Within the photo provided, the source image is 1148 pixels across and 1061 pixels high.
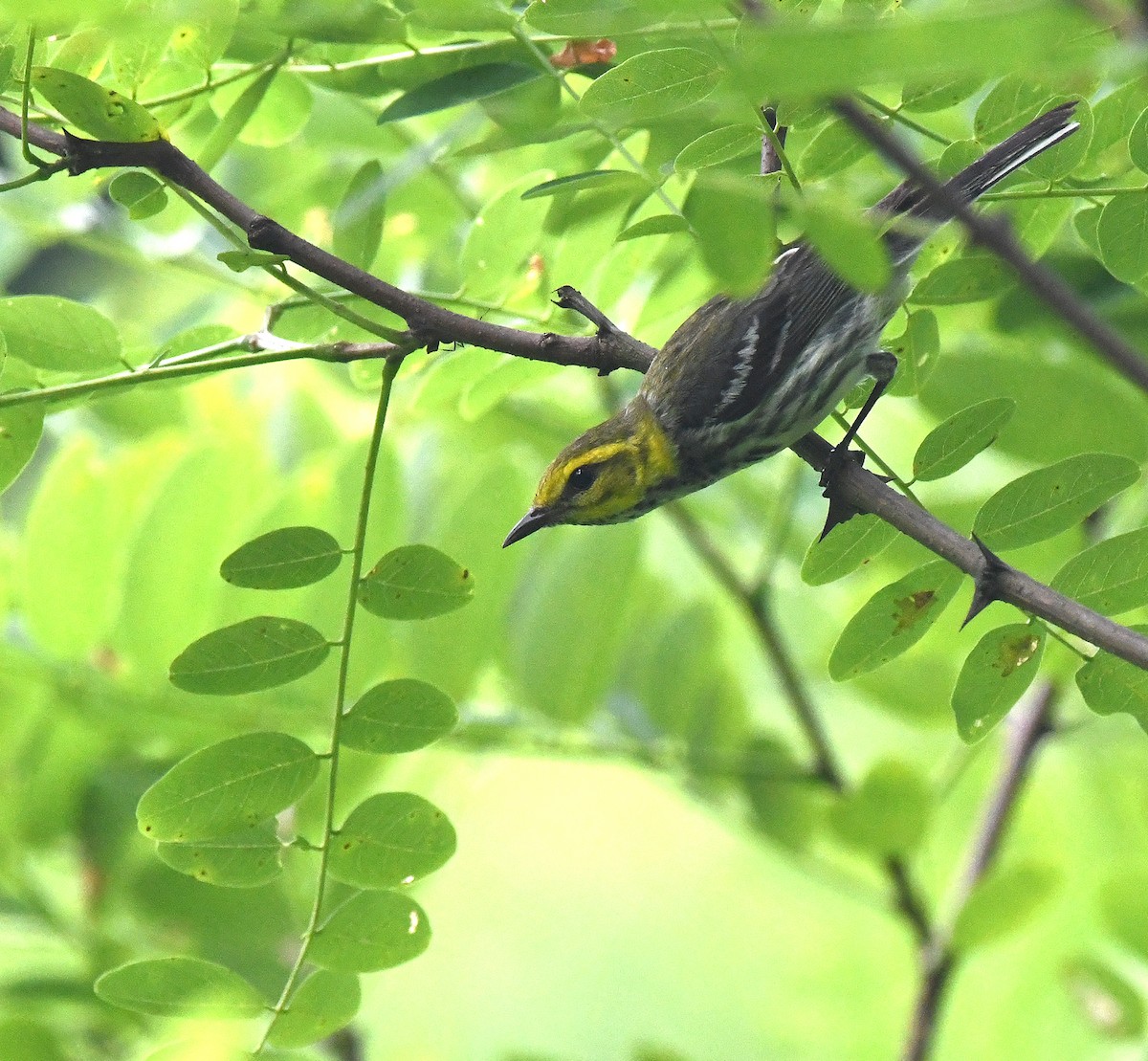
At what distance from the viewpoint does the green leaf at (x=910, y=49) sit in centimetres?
73

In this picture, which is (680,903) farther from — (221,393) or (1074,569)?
(1074,569)

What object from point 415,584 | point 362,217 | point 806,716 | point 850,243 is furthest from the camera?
point 806,716

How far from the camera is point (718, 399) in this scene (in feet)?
7.15

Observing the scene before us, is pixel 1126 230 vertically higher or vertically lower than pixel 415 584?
higher

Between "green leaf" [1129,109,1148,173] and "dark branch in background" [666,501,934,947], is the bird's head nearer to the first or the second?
"dark branch in background" [666,501,934,947]

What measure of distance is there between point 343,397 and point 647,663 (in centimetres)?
114

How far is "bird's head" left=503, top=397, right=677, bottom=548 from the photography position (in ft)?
7.12

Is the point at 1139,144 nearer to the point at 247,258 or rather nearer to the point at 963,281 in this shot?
the point at 963,281

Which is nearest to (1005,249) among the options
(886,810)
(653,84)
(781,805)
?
(653,84)

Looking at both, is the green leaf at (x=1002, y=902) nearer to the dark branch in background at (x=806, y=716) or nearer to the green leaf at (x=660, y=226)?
the dark branch in background at (x=806, y=716)

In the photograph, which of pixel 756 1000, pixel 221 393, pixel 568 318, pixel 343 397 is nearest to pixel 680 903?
pixel 756 1000

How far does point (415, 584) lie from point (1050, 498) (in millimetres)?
746

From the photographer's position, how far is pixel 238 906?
7.88 feet

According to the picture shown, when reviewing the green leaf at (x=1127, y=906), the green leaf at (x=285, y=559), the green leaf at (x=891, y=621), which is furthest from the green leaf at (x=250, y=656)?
the green leaf at (x=1127, y=906)
